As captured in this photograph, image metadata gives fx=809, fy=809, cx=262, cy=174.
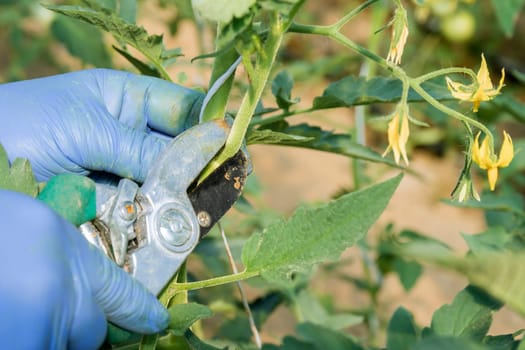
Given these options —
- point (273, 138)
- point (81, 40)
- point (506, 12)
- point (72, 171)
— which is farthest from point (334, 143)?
point (81, 40)

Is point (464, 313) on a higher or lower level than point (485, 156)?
lower

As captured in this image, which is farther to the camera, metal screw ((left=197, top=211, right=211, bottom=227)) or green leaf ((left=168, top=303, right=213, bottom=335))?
metal screw ((left=197, top=211, right=211, bottom=227))

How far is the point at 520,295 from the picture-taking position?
0.60 metres

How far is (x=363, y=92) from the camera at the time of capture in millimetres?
1101

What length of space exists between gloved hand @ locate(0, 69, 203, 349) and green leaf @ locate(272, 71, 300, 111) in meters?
0.11

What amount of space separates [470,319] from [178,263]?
0.36 meters

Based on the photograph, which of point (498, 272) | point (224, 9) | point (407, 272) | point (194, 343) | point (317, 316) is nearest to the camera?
point (498, 272)

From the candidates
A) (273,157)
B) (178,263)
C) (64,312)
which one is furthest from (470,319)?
(273,157)

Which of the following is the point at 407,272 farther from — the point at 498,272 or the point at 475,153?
the point at 498,272

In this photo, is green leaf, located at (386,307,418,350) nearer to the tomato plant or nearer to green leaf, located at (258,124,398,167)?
the tomato plant

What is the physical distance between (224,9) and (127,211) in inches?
13.6

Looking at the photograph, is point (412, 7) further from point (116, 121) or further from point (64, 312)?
point (64, 312)

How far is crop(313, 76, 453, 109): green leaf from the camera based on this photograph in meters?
1.09

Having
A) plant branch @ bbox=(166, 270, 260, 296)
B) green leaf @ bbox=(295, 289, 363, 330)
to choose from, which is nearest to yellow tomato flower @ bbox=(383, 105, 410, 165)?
plant branch @ bbox=(166, 270, 260, 296)
